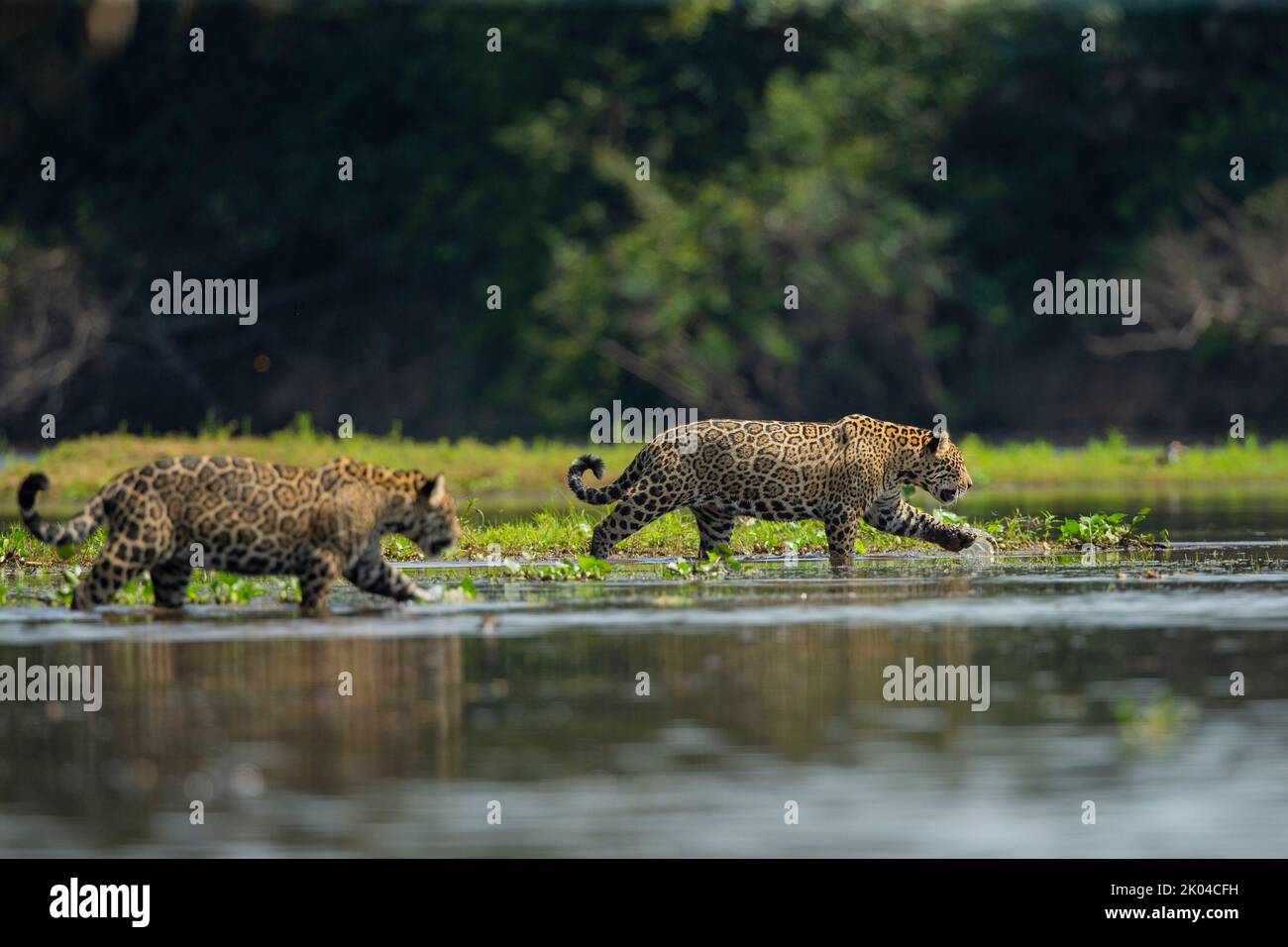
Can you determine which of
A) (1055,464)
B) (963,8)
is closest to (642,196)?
(963,8)

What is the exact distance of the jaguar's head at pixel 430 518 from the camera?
17.1m

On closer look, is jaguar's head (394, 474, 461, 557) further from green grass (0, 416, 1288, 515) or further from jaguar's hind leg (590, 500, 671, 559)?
green grass (0, 416, 1288, 515)

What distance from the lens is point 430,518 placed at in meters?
17.2

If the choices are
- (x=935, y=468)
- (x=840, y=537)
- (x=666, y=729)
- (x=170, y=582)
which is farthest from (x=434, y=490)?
(x=666, y=729)

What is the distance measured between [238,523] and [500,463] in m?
19.8

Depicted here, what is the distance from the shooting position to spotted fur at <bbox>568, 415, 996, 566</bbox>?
20062 millimetres

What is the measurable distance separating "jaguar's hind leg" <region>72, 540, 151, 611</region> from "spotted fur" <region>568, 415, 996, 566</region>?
4809mm

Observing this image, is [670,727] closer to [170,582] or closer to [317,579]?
[317,579]

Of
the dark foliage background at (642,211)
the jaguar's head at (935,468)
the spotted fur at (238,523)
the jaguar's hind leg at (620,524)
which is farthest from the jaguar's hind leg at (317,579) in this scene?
the dark foliage background at (642,211)

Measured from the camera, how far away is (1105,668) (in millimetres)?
13602

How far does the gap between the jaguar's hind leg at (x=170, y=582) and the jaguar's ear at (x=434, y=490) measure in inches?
68.6

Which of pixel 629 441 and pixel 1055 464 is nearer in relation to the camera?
pixel 1055 464
